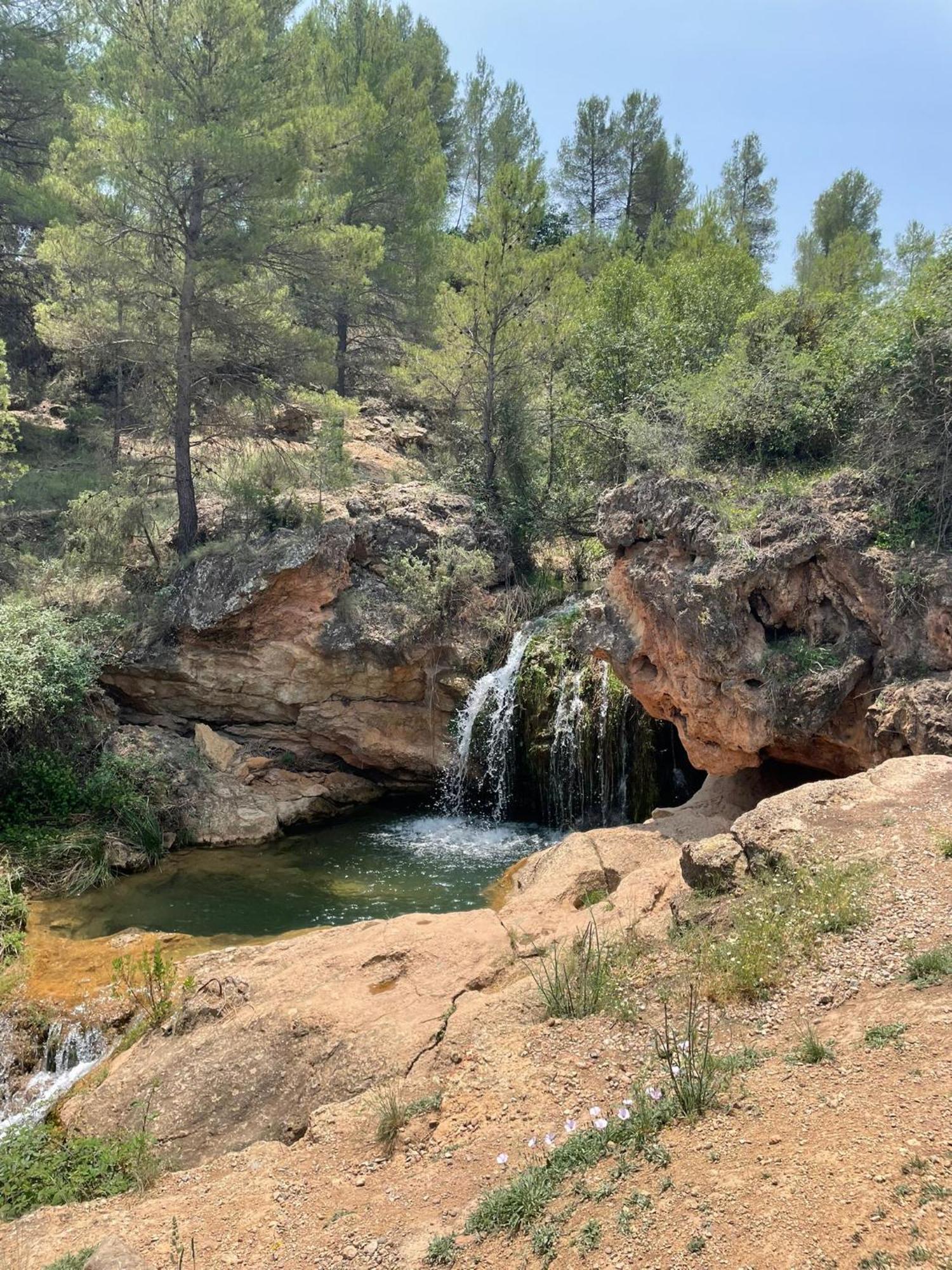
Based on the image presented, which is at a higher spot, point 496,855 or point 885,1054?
point 885,1054

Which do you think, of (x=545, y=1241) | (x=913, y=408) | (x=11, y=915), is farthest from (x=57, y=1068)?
(x=913, y=408)

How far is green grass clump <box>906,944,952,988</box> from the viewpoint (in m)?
3.80

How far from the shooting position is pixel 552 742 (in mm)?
11242

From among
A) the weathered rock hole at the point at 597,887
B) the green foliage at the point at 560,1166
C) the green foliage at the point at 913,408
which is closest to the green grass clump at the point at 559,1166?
the green foliage at the point at 560,1166

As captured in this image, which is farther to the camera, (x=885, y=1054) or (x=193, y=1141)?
(x=193, y=1141)

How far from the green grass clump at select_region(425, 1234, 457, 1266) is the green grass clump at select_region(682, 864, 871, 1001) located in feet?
5.98

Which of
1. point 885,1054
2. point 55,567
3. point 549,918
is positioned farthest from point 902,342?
point 55,567

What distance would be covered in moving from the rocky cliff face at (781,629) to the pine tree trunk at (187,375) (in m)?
7.48

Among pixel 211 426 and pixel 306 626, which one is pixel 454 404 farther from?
pixel 306 626

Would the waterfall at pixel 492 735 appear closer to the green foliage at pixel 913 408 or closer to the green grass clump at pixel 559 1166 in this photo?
the green foliage at pixel 913 408

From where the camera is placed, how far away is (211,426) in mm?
13945

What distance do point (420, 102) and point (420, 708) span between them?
578 inches

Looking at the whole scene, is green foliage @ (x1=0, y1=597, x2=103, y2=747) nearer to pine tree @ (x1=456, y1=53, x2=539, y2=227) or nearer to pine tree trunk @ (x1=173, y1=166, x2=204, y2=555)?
pine tree trunk @ (x1=173, y1=166, x2=204, y2=555)

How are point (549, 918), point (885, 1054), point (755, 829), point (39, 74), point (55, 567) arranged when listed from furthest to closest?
point (39, 74) < point (55, 567) < point (549, 918) < point (755, 829) < point (885, 1054)
